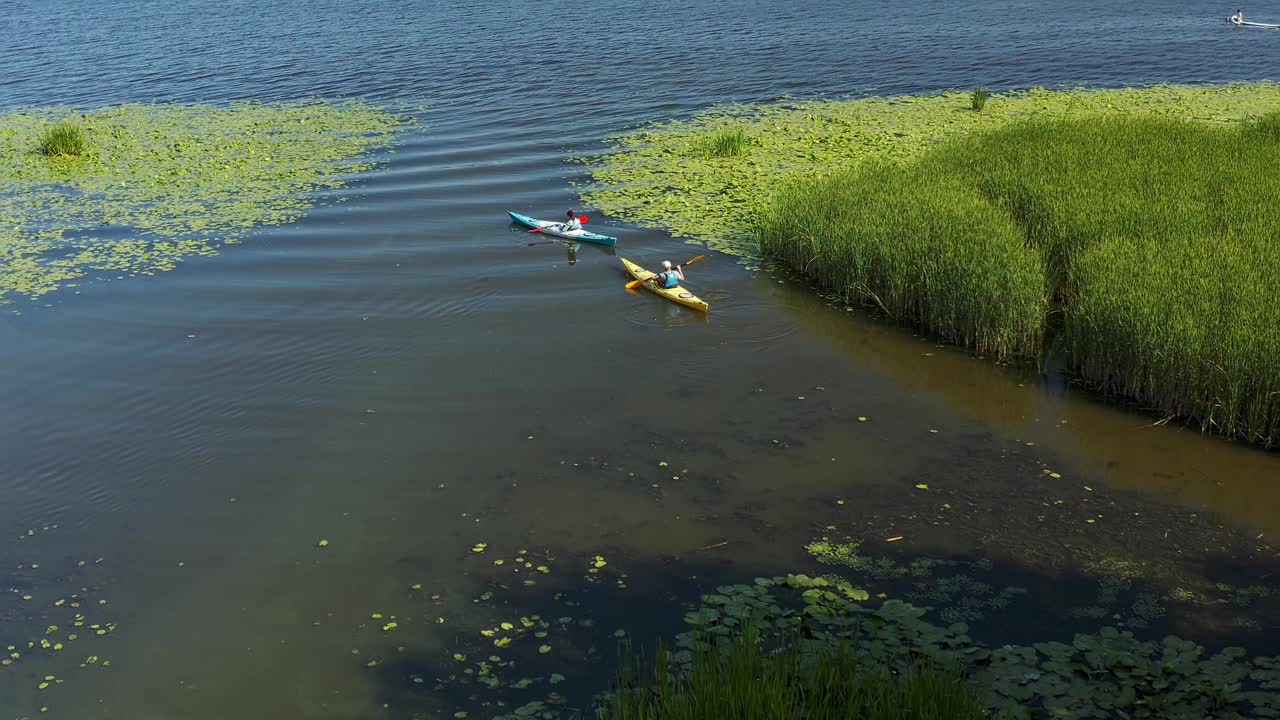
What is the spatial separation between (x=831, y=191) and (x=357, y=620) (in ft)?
32.5

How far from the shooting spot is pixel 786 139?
2166 centimetres

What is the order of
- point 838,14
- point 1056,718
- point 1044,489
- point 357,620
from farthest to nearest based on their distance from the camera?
point 838,14 < point 1044,489 < point 357,620 < point 1056,718

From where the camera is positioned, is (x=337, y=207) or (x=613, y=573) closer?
(x=613, y=573)

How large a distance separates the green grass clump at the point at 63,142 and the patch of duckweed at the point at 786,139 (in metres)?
11.1

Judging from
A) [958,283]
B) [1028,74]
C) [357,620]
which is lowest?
[357,620]

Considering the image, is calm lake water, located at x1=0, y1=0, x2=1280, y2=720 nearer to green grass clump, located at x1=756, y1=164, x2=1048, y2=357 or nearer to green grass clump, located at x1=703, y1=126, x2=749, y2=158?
green grass clump, located at x1=756, y1=164, x2=1048, y2=357

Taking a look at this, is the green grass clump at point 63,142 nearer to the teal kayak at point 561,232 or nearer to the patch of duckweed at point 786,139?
the patch of duckweed at point 786,139

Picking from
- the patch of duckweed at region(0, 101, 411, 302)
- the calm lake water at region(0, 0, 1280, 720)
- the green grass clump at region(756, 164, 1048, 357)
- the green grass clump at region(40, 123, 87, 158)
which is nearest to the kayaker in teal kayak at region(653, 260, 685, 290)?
the calm lake water at region(0, 0, 1280, 720)

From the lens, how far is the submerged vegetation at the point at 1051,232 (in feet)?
33.4

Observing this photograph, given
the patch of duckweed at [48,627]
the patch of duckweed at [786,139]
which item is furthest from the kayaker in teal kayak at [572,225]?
the patch of duckweed at [48,627]

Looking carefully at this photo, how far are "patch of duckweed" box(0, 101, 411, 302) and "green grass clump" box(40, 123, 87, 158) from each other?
202 millimetres

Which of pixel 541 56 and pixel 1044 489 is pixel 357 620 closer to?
pixel 1044 489

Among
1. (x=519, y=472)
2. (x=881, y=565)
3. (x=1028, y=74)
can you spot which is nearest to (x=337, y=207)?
(x=519, y=472)

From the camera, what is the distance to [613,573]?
8352 mm
